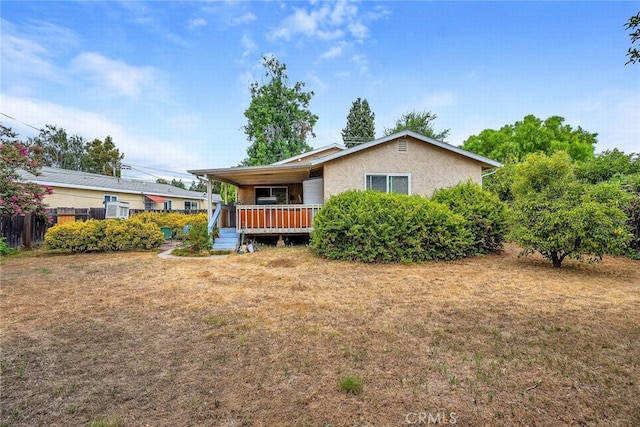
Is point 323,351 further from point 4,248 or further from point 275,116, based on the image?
point 275,116

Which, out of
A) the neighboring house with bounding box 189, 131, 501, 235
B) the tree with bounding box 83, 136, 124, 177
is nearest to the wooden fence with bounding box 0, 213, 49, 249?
the neighboring house with bounding box 189, 131, 501, 235

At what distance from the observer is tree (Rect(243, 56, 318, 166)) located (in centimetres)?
2712

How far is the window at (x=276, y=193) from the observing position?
1473cm

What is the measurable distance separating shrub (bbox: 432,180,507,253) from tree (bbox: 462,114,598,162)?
27.5 m

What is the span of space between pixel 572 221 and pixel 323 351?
619cm

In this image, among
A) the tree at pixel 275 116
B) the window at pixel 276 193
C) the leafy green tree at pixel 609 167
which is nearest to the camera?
the leafy green tree at pixel 609 167

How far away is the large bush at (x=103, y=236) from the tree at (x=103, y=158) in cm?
3561

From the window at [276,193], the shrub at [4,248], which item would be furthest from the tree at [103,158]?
→ the window at [276,193]

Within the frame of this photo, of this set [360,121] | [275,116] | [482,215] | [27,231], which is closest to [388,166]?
[482,215]

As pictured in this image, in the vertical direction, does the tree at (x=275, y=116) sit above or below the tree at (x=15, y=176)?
above

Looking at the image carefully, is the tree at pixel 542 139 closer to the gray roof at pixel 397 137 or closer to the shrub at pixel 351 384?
the gray roof at pixel 397 137

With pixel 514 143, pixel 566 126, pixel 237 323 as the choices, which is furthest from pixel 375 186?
pixel 566 126

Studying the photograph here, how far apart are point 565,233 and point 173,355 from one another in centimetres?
750

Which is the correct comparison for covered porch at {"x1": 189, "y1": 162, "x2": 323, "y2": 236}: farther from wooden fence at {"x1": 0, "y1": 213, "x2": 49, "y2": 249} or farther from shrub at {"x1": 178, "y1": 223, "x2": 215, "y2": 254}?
wooden fence at {"x1": 0, "y1": 213, "x2": 49, "y2": 249}
